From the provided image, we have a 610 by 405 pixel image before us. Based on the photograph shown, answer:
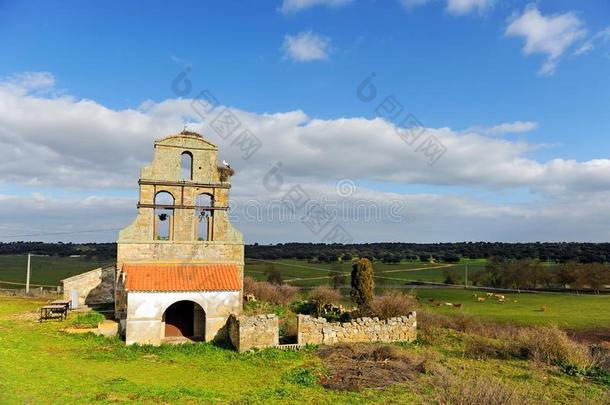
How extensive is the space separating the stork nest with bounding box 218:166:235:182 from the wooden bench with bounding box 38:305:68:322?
11.2 metres

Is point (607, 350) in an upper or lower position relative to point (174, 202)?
lower

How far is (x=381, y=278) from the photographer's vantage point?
232ft

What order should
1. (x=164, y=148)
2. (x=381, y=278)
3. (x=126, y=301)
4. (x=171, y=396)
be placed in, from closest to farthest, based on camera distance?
(x=171, y=396) < (x=126, y=301) < (x=164, y=148) < (x=381, y=278)

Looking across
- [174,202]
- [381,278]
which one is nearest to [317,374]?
[174,202]

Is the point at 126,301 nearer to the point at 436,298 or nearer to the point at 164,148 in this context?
the point at 164,148

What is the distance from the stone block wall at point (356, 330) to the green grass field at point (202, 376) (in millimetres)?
877

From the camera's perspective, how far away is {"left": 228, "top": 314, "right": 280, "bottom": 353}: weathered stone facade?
18438mm

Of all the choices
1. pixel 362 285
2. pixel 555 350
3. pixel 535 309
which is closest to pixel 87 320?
pixel 362 285

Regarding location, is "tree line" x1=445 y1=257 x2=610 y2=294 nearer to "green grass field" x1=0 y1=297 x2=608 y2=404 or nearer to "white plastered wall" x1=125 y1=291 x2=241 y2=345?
"green grass field" x1=0 y1=297 x2=608 y2=404

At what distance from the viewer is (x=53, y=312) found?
81.7 feet

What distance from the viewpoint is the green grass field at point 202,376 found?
12.4 metres

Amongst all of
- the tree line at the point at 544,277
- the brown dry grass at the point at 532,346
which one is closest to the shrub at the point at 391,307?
the brown dry grass at the point at 532,346

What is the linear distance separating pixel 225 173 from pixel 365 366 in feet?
42.3

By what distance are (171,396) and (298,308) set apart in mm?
18793
